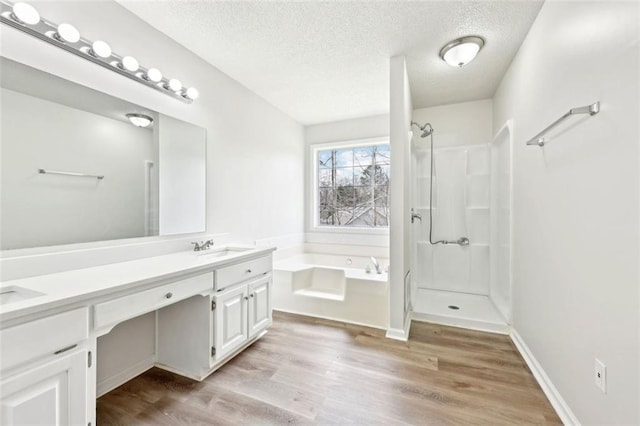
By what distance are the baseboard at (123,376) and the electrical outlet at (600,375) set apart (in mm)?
2580

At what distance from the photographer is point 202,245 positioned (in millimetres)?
2260

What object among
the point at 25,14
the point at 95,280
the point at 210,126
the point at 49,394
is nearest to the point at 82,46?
the point at 25,14

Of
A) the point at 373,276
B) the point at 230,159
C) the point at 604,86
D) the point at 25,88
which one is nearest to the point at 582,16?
the point at 604,86

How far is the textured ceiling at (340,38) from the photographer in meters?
1.73

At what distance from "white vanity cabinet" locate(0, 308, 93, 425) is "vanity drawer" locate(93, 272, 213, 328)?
0.24 feet

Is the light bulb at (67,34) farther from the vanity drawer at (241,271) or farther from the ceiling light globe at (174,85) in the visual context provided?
the vanity drawer at (241,271)

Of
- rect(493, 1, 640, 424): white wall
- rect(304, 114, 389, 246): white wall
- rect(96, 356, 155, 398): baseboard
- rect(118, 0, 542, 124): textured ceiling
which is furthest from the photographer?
rect(304, 114, 389, 246): white wall

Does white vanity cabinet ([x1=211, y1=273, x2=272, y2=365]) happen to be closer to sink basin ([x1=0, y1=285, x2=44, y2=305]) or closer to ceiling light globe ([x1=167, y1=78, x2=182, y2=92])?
sink basin ([x1=0, y1=285, x2=44, y2=305])

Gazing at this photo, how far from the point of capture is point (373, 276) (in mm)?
2672

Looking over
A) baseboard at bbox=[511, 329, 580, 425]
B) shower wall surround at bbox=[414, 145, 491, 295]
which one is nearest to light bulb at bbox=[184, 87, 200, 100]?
shower wall surround at bbox=[414, 145, 491, 295]

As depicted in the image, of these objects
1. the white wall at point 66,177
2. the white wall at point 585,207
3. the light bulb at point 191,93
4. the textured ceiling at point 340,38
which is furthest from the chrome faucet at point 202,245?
the white wall at point 585,207

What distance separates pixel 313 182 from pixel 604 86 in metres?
3.29

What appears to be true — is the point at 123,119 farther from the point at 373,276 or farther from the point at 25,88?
the point at 373,276

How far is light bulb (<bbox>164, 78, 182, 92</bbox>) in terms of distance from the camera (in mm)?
1917
